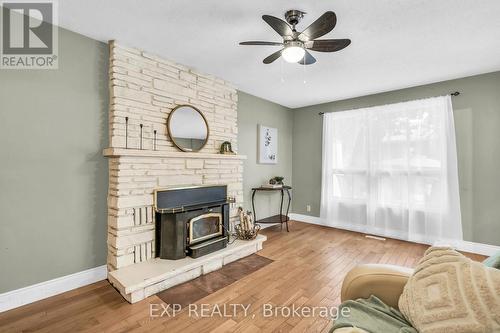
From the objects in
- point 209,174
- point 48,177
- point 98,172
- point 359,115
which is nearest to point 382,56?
point 359,115

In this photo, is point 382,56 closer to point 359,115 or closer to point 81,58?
point 359,115

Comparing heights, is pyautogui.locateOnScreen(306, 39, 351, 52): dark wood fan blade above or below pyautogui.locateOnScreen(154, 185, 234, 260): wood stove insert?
above

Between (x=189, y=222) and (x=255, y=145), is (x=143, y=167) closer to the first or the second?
(x=189, y=222)

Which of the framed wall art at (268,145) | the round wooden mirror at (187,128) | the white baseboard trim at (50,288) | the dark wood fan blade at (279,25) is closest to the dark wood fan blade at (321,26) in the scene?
the dark wood fan blade at (279,25)

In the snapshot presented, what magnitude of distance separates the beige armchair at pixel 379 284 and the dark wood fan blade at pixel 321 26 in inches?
64.0

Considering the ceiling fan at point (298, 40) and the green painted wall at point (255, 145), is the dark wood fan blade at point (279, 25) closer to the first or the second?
the ceiling fan at point (298, 40)

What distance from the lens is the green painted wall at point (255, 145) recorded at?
157 inches

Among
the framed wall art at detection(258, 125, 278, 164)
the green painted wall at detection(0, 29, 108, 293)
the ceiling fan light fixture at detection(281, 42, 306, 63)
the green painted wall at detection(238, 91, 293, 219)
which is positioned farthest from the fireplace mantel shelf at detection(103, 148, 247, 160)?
the ceiling fan light fixture at detection(281, 42, 306, 63)

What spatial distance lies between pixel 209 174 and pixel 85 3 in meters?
Result: 2.09

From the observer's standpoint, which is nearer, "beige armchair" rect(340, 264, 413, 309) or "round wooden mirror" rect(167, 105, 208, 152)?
"beige armchair" rect(340, 264, 413, 309)

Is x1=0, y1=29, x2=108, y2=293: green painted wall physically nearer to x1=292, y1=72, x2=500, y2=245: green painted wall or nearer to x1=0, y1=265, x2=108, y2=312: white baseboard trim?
x1=0, y1=265, x2=108, y2=312: white baseboard trim

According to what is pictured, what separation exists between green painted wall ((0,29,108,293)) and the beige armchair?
238cm

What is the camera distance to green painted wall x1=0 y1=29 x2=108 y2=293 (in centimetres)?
190

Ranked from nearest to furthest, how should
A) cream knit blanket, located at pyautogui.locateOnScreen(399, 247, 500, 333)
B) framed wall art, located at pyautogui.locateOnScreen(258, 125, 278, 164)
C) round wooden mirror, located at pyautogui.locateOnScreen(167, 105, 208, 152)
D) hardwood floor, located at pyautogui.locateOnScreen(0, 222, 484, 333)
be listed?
cream knit blanket, located at pyautogui.locateOnScreen(399, 247, 500, 333)
hardwood floor, located at pyautogui.locateOnScreen(0, 222, 484, 333)
round wooden mirror, located at pyautogui.locateOnScreen(167, 105, 208, 152)
framed wall art, located at pyautogui.locateOnScreen(258, 125, 278, 164)
